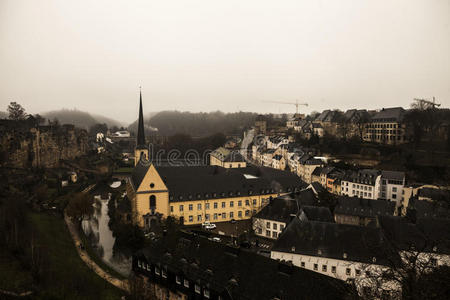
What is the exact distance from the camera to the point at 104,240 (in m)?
32.4

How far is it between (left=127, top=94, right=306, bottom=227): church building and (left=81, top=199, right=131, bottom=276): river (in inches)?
156

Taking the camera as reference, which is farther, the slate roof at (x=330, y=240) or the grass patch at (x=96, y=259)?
the grass patch at (x=96, y=259)

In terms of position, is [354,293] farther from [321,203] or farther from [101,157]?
[101,157]

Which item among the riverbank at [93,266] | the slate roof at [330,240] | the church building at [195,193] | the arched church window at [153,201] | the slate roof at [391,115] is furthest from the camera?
the slate roof at [391,115]

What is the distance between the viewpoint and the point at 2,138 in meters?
52.7

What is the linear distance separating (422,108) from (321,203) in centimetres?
4092

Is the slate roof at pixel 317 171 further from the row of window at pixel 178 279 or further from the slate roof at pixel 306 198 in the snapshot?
the row of window at pixel 178 279

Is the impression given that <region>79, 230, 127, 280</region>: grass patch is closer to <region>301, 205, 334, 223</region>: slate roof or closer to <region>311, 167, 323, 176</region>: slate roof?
<region>301, 205, 334, 223</region>: slate roof

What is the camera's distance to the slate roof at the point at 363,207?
1361 inches

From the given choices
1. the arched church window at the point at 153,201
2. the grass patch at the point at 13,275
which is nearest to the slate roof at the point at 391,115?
the arched church window at the point at 153,201

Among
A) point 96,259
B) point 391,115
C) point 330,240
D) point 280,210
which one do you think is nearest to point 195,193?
point 280,210

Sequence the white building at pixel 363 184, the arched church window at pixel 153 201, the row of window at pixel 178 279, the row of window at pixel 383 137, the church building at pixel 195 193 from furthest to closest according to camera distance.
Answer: the row of window at pixel 383 137, the white building at pixel 363 184, the arched church window at pixel 153 201, the church building at pixel 195 193, the row of window at pixel 178 279

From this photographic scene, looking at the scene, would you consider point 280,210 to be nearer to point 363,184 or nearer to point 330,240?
point 330,240

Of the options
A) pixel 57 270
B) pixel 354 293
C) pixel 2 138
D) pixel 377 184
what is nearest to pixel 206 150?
pixel 2 138
